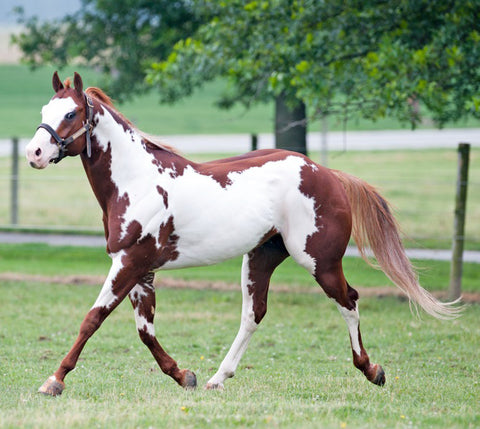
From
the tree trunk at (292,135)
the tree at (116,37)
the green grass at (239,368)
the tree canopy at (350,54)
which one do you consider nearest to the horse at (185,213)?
the green grass at (239,368)

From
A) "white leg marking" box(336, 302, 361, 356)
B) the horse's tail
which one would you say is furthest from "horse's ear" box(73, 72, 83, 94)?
"white leg marking" box(336, 302, 361, 356)

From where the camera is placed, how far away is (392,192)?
1155 inches

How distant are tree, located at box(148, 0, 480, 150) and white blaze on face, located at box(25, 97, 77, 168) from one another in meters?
5.36

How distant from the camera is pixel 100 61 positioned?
1728 cm

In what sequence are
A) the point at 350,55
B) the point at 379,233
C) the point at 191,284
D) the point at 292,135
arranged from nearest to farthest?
the point at 379,233
the point at 350,55
the point at 191,284
the point at 292,135

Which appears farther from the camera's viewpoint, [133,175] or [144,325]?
[144,325]

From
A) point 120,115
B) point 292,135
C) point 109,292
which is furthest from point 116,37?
point 109,292

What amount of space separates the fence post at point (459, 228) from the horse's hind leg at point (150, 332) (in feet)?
21.1

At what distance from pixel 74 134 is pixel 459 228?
7475 mm

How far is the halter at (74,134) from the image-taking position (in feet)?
19.4

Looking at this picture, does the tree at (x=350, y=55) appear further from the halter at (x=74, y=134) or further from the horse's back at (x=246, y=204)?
the halter at (x=74, y=134)

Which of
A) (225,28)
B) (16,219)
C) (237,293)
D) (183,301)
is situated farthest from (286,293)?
(16,219)

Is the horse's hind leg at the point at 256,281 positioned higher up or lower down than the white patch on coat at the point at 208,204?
lower down

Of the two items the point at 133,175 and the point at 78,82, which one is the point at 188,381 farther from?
the point at 78,82
